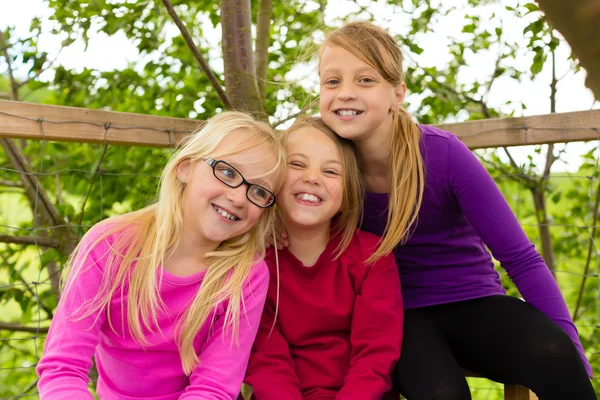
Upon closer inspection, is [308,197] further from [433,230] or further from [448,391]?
[448,391]

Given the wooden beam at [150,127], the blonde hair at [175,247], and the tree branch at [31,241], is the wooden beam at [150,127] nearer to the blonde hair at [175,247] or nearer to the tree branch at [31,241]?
the blonde hair at [175,247]

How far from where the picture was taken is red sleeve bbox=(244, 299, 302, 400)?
1.73 meters

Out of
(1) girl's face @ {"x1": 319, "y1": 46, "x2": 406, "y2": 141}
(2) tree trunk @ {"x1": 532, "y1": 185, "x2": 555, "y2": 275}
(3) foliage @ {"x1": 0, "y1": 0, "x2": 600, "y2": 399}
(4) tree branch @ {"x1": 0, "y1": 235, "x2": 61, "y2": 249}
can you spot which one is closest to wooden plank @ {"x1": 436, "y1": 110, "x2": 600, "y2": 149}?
(3) foliage @ {"x1": 0, "y1": 0, "x2": 600, "y2": 399}

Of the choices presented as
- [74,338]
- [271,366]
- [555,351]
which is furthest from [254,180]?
[555,351]

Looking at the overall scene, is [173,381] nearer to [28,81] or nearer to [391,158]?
[391,158]

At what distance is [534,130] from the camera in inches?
88.4

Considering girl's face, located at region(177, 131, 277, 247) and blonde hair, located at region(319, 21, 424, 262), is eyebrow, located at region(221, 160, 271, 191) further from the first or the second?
blonde hair, located at region(319, 21, 424, 262)

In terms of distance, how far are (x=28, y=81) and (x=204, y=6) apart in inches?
33.4

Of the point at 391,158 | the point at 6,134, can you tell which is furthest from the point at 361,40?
the point at 6,134

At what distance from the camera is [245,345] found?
1759 millimetres

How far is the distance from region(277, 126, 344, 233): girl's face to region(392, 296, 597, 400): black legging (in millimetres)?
412

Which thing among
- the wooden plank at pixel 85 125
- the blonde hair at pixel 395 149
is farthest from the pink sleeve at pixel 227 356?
the wooden plank at pixel 85 125

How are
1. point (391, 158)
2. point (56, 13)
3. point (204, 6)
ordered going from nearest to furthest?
point (391, 158), point (56, 13), point (204, 6)

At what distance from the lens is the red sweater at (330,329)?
5.78ft
